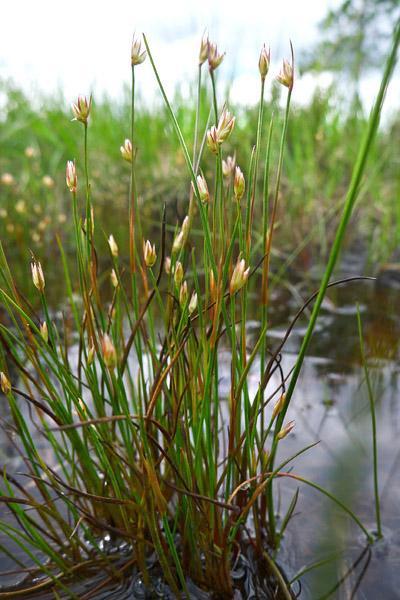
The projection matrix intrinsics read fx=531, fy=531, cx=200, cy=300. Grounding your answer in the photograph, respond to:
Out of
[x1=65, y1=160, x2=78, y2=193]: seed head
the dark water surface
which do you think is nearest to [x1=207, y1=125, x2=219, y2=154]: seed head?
[x1=65, y1=160, x2=78, y2=193]: seed head

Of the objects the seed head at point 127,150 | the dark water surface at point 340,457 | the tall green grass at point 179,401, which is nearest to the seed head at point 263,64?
the tall green grass at point 179,401

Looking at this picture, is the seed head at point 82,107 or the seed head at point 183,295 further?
the seed head at point 183,295

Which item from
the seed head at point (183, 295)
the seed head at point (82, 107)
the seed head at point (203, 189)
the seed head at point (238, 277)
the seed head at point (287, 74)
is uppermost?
the seed head at point (287, 74)

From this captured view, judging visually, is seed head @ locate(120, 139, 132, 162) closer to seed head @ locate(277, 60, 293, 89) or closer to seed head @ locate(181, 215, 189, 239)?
seed head @ locate(181, 215, 189, 239)

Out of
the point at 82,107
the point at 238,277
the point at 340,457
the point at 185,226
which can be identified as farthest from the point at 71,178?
the point at 340,457

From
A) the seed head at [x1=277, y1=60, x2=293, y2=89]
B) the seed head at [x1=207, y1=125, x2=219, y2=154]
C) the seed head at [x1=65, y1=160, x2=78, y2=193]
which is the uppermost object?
the seed head at [x1=277, y1=60, x2=293, y2=89]

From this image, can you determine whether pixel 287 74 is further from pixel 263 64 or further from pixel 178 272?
pixel 178 272

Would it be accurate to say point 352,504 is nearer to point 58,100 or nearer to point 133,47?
point 133,47

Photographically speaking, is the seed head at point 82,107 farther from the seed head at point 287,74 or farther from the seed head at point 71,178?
the seed head at point 287,74
